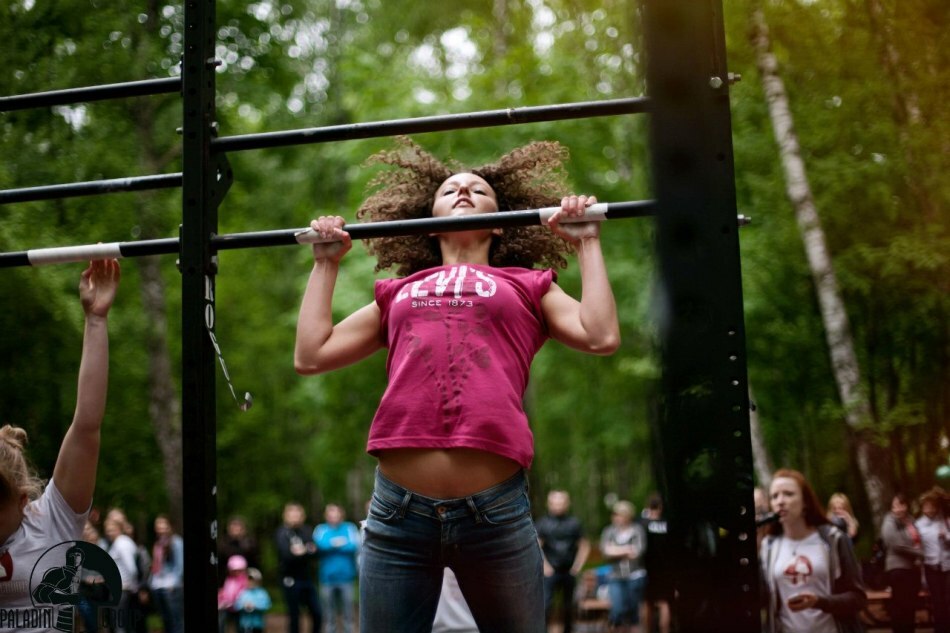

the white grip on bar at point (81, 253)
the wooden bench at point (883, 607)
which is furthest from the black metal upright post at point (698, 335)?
the wooden bench at point (883, 607)

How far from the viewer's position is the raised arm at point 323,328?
2.35 metres

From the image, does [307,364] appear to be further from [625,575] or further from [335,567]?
[625,575]

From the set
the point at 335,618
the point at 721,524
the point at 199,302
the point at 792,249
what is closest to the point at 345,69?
the point at 792,249

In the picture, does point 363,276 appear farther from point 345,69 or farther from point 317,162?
point 317,162

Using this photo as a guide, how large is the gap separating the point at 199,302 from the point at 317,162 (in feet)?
52.1

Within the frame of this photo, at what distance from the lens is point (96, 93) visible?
247cm

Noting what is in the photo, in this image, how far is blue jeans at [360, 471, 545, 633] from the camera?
2098 millimetres

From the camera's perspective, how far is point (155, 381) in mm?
13102

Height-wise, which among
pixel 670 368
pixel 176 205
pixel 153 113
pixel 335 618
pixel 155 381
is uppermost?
pixel 153 113

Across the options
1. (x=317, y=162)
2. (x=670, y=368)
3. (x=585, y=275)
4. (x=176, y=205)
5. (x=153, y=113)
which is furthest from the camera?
(x=317, y=162)

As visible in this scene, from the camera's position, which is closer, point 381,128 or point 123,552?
point 381,128

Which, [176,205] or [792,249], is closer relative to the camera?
[792,249]

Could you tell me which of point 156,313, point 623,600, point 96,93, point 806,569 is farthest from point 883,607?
point 156,313

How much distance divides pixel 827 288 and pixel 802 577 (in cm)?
547
